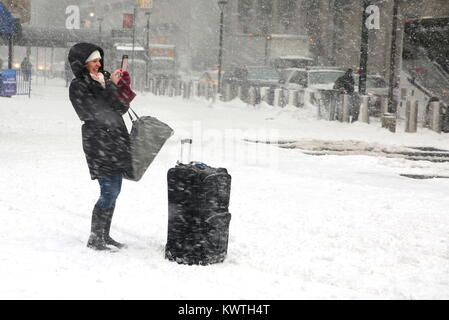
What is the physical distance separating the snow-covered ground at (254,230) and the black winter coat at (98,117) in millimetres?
784

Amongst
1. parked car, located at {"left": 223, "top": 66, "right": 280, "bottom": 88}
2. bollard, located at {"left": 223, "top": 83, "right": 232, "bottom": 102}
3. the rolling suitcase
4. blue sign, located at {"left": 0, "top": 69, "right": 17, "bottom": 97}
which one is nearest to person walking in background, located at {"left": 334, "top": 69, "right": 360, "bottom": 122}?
parked car, located at {"left": 223, "top": 66, "right": 280, "bottom": 88}

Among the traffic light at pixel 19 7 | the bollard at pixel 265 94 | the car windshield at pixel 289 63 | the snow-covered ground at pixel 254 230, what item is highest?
the traffic light at pixel 19 7

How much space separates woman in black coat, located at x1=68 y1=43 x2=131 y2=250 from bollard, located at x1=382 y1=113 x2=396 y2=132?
47.1 ft

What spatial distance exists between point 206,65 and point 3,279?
69524 millimetres

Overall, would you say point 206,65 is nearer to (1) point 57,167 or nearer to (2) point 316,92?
(2) point 316,92

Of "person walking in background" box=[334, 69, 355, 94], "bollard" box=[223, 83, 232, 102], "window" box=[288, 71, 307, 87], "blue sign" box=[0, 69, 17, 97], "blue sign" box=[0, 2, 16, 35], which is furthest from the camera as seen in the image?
"bollard" box=[223, 83, 232, 102]

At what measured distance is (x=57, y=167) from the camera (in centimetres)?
1179

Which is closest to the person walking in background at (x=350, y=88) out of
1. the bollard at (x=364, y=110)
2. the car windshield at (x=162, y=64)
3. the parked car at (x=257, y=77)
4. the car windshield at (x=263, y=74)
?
the bollard at (x=364, y=110)

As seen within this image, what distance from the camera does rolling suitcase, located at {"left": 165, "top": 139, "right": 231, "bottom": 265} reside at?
5.91 meters

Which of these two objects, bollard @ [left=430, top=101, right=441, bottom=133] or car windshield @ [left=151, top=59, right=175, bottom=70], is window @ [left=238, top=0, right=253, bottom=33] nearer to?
car windshield @ [left=151, top=59, right=175, bottom=70]

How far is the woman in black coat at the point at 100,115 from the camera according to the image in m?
6.21

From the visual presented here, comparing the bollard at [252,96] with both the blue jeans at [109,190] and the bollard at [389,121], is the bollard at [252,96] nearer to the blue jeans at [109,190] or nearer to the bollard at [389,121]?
the bollard at [389,121]

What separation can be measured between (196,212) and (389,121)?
1472 centimetres
